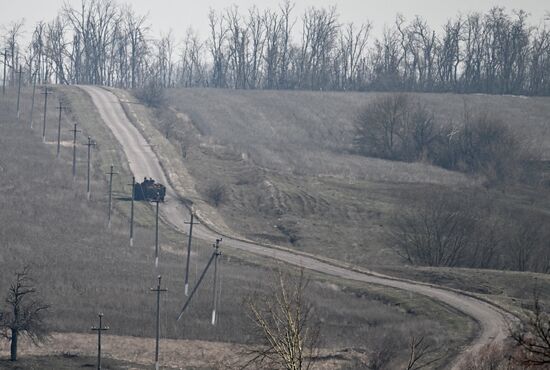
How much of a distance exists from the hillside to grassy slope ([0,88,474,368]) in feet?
39.4

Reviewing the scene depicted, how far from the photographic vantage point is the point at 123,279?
174 feet

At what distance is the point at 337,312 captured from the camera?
158 feet

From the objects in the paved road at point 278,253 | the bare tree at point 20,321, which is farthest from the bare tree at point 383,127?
the bare tree at point 20,321

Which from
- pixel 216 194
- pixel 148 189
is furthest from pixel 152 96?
pixel 148 189

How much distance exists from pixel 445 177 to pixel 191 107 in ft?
136

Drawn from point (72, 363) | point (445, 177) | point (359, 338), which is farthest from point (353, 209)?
point (72, 363)

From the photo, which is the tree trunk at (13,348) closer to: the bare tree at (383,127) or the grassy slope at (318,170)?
the grassy slope at (318,170)

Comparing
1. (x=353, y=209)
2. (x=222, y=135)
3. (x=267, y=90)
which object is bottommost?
(x=353, y=209)

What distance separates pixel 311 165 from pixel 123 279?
49.2m

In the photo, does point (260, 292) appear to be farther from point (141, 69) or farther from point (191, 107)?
point (141, 69)

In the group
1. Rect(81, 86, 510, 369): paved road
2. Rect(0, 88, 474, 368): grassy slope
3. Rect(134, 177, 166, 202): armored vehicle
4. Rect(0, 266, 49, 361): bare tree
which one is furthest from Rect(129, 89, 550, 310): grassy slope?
Rect(0, 266, 49, 361): bare tree

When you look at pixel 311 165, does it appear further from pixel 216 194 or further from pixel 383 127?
pixel 216 194

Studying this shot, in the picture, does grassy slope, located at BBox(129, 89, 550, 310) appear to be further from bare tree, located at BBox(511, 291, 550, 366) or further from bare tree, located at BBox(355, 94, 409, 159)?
bare tree, located at BBox(511, 291, 550, 366)

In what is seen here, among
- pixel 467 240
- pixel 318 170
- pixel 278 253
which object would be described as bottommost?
pixel 278 253
